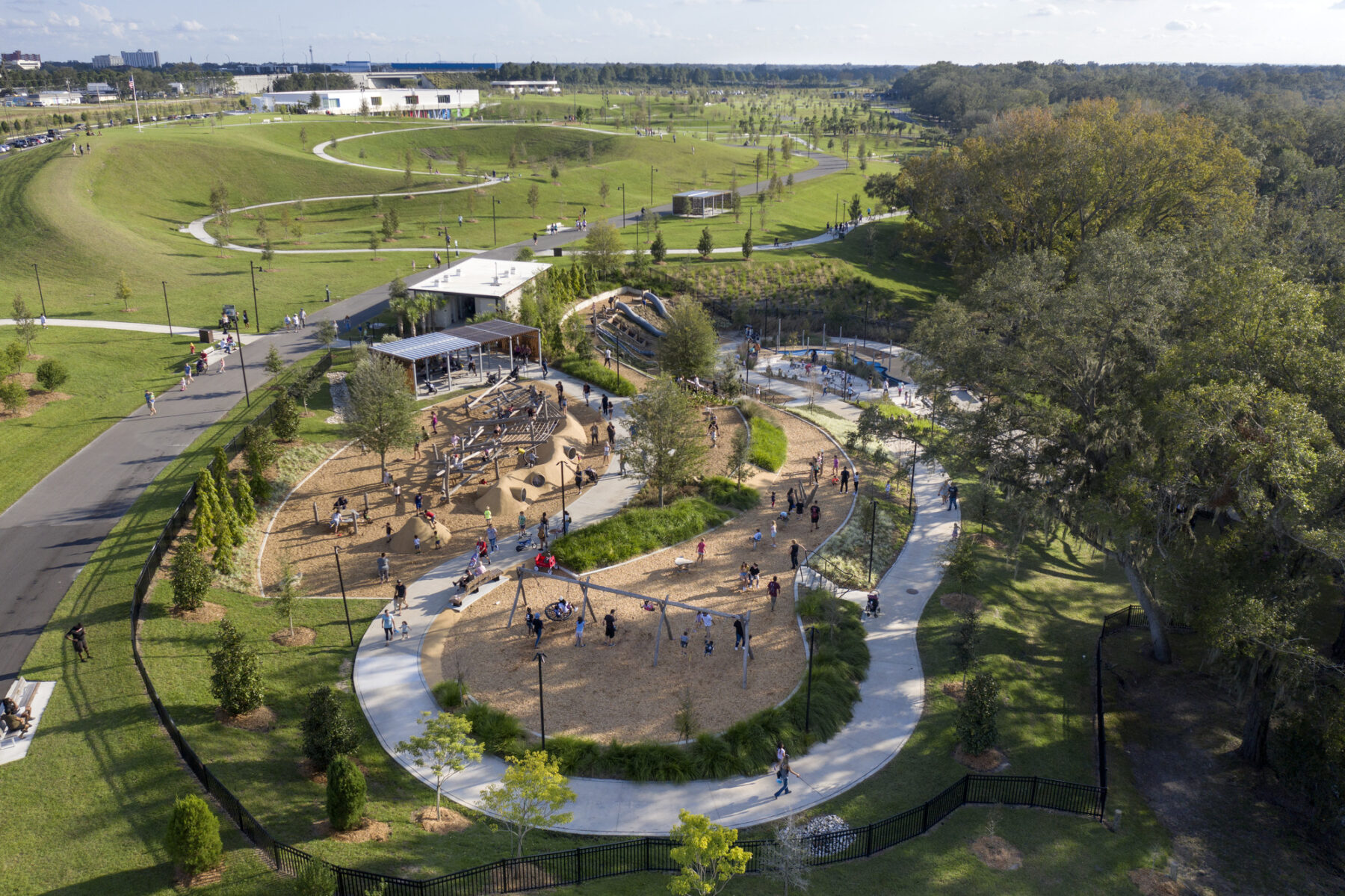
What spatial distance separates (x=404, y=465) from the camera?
39.4 meters

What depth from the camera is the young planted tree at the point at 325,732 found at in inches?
777

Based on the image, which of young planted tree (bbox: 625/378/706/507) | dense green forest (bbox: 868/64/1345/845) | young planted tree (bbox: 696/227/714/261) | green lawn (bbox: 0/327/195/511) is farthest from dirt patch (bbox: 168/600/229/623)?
young planted tree (bbox: 696/227/714/261)

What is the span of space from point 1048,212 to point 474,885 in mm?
63797

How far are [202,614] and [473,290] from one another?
33573mm

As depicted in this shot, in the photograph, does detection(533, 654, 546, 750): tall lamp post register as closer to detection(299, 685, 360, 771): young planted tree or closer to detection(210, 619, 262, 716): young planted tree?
detection(299, 685, 360, 771): young planted tree

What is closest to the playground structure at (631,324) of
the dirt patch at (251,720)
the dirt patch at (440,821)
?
the dirt patch at (251,720)

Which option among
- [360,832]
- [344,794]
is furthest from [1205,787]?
[344,794]

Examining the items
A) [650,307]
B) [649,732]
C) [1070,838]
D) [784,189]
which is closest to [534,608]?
[649,732]

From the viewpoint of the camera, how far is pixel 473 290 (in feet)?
184

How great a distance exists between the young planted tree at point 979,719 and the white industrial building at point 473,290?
4133cm

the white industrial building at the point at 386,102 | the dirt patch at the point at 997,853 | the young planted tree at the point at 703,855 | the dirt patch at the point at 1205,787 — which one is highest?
the white industrial building at the point at 386,102

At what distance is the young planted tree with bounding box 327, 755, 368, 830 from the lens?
1739 cm

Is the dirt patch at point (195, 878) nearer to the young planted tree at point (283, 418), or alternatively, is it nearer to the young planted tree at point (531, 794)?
the young planted tree at point (531, 794)

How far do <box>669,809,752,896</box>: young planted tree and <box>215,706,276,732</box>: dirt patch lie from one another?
39.6 feet
